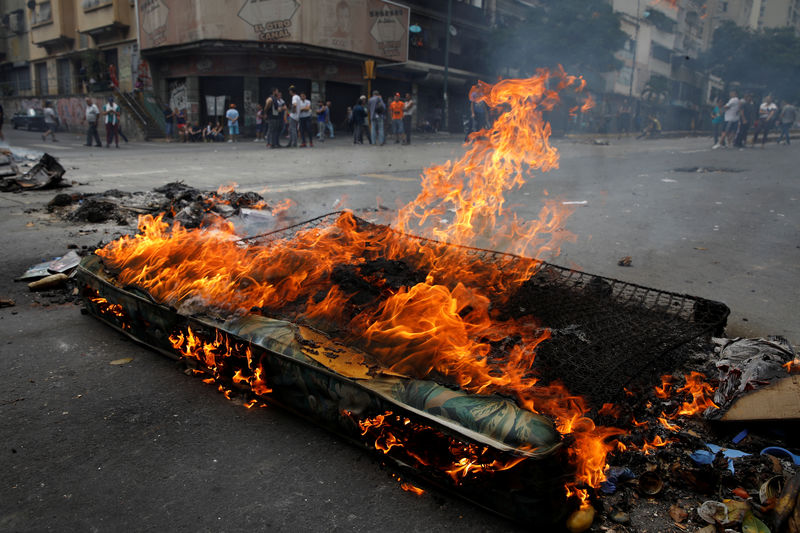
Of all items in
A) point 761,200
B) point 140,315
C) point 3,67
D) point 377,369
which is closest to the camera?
point 377,369

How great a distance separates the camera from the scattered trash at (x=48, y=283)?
430cm

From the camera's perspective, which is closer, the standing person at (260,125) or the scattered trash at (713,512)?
the scattered trash at (713,512)

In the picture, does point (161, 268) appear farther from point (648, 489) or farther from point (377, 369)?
point (648, 489)

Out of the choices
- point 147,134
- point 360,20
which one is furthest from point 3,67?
point 360,20

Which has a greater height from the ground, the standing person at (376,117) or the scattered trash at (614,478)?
the standing person at (376,117)

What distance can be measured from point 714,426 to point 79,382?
3.32 metres

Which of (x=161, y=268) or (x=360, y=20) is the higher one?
(x=360, y=20)

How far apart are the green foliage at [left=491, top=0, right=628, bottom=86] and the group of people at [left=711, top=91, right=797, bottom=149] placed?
305 inches

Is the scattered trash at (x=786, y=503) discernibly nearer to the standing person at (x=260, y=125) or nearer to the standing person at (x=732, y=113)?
the standing person at (x=732, y=113)

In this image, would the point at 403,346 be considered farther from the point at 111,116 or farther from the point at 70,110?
the point at 70,110

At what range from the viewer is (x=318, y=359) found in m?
2.34

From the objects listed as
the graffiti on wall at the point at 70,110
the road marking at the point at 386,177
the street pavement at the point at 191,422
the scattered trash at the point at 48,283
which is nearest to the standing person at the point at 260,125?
the graffiti on wall at the point at 70,110

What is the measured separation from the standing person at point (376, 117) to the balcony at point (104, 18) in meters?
17.7

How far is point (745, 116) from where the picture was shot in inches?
744
